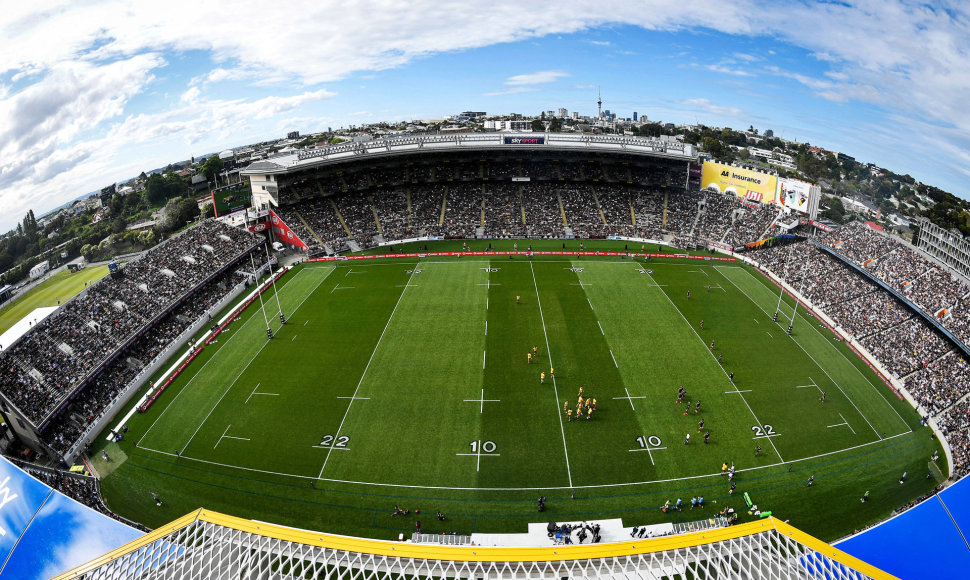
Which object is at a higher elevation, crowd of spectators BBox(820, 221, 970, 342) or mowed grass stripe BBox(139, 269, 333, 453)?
crowd of spectators BBox(820, 221, 970, 342)

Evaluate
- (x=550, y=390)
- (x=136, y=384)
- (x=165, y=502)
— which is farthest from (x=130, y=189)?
(x=550, y=390)

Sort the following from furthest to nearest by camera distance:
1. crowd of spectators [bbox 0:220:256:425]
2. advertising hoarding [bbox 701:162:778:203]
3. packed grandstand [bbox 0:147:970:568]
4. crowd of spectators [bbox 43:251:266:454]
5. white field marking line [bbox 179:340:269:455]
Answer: advertising hoarding [bbox 701:162:778:203], packed grandstand [bbox 0:147:970:568], crowd of spectators [bbox 0:220:256:425], crowd of spectators [bbox 43:251:266:454], white field marking line [bbox 179:340:269:455]

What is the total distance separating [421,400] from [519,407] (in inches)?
252


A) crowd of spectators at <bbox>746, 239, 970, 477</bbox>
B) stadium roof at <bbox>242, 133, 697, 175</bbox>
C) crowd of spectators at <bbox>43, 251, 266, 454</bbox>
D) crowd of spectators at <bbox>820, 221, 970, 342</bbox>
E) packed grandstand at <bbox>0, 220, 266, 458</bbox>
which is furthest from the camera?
stadium roof at <bbox>242, 133, 697, 175</bbox>

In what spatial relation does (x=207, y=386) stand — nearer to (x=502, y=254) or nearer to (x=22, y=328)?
(x=22, y=328)

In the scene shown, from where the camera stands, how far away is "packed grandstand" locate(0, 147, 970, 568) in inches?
1233

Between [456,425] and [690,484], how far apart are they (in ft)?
43.1

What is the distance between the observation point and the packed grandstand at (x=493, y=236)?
1233 inches

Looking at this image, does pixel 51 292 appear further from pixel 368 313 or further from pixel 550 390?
pixel 550 390

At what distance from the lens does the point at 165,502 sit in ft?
80.9

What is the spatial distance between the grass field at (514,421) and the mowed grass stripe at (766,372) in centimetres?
15

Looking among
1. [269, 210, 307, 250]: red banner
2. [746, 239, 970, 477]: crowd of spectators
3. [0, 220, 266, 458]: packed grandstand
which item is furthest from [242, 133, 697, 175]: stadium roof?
[746, 239, 970, 477]: crowd of spectators

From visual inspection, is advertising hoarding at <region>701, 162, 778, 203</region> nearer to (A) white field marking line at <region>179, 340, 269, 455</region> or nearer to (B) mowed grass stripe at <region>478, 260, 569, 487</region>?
(B) mowed grass stripe at <region>478, 260, 569, 487</region>

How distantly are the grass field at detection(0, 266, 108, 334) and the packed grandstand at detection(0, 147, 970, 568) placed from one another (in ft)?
40.6
